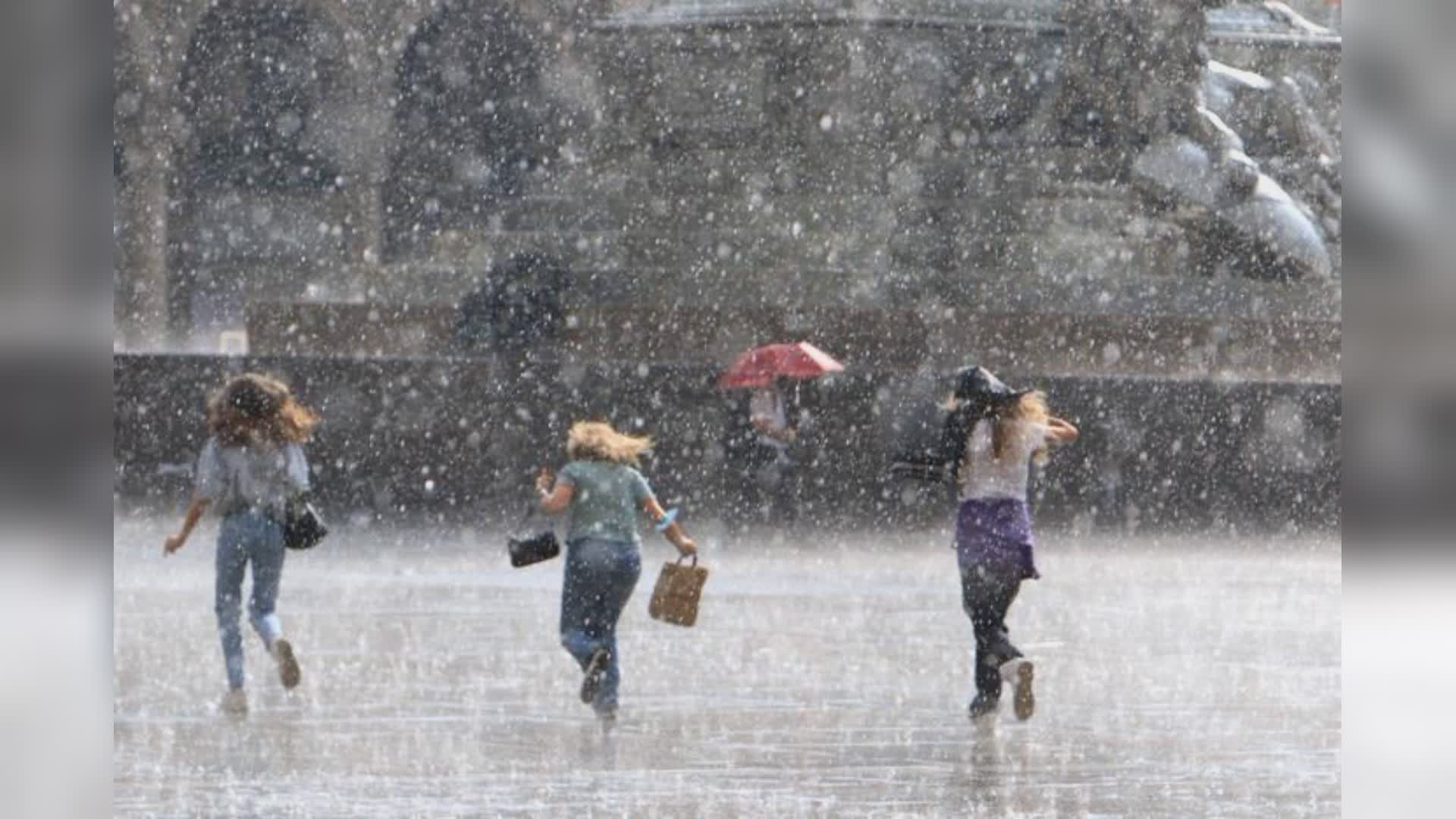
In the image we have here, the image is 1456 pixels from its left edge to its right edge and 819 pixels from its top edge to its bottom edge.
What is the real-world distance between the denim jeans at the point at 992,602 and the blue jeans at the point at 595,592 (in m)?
1.01

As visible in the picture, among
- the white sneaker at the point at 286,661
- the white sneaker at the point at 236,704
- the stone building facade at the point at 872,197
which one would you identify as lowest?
the white sneaker at the point at 236,704

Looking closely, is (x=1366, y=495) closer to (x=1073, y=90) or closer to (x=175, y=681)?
(x=175, y=681)

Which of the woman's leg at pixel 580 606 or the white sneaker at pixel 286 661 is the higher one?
the woman's leg at pixel 580 606

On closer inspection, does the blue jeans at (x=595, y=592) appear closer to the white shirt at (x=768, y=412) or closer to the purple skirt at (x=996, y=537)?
the purple skirt at (x=996, y=537)

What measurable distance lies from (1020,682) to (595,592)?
4.28 ft

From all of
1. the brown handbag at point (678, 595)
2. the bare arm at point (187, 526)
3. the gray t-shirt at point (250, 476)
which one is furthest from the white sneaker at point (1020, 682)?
the bare arm at point (187, 526)

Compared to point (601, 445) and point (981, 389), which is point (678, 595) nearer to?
point (601, 445)

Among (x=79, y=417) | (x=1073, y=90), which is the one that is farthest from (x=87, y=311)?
(x=1073, y=90)

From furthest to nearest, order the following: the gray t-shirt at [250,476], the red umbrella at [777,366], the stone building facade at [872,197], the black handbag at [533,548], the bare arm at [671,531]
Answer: the stone building facade at [872,197]
the red umbrella at [777,366]
the gray t-shirt at [250,476]
the black handbag at [533,548]
the bare arm at [671,531]

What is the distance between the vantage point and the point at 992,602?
7844 millimetres

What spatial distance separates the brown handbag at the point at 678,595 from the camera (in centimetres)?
789

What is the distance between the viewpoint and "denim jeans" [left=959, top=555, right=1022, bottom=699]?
7.84 m

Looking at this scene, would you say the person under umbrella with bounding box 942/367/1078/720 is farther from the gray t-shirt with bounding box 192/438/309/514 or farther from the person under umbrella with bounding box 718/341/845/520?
the person under umbrella with bounding box 718/341/845/520

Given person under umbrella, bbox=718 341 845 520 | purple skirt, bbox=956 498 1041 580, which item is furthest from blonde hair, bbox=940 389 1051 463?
person under umbrella, bbox=718 341 845 520
